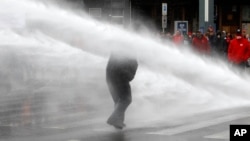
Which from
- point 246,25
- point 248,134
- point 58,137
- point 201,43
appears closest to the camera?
point 248,134

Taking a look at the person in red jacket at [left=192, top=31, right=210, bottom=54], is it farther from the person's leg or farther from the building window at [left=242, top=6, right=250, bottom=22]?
the building window at [left=242, top=6, right=250, bottom=22]

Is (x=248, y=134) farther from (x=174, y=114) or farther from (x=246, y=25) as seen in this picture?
(x=246, y=25)

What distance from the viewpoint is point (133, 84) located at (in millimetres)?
19359

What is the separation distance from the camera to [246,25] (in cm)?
4725

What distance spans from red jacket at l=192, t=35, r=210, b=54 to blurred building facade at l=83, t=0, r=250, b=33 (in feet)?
71.7

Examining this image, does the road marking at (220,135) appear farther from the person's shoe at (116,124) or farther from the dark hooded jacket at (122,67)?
the dark hooded jacket at (122,67)

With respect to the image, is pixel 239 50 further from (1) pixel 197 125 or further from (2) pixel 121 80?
(2) pixel 121 80

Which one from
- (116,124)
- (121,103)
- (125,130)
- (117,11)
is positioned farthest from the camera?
(117,11)

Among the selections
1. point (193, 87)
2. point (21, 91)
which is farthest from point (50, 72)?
point (193, 87)

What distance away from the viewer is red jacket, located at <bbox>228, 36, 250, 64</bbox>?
20.8 metres

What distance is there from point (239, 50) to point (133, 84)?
3679 millimetres

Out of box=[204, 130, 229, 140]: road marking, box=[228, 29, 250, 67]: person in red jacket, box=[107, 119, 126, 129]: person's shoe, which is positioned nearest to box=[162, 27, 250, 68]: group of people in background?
box=[228, 29, 250, 67]: person in red jacket

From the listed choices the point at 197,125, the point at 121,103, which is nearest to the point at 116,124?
the point at 121,103

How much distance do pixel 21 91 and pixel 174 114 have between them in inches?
295
